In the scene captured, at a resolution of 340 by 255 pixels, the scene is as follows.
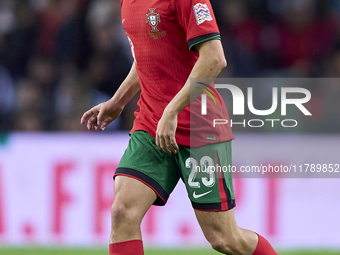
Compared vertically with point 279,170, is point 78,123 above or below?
above

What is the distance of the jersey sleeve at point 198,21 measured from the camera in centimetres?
256

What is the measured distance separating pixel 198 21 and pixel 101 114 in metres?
0.87

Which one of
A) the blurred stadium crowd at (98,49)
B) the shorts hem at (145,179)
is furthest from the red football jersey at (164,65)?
the blurred stadium crowd at (98,49)

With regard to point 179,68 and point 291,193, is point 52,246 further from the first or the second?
point 179,68

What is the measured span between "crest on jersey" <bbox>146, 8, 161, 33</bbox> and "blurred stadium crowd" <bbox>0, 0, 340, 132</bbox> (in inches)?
117

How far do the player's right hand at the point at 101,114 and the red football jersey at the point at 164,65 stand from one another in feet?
0.93

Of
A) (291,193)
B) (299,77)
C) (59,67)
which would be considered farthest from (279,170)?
(59,67)

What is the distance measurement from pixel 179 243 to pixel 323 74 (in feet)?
7.75

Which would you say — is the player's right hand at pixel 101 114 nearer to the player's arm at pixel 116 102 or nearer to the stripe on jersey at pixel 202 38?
the player's arm at pixel 116 102

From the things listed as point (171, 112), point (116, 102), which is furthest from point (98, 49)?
point (171, 112)

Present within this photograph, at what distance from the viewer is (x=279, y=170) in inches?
179

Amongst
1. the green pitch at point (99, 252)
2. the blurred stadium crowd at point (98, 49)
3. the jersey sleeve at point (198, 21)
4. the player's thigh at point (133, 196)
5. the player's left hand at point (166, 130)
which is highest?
the blurred stadium crowd at point (98, 49)

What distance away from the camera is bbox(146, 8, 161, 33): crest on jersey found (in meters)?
2.70

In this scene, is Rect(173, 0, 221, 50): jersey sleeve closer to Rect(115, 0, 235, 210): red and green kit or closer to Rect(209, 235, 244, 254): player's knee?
Rect(115, 0, 235, 210): red and green kit
